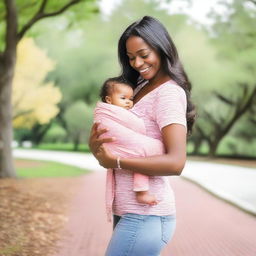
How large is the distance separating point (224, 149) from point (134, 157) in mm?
40717

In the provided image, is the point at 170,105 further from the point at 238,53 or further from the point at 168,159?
the point at 238,53

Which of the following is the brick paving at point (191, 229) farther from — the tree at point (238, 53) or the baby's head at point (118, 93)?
the tree at point (238, 53)

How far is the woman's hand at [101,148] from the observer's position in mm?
2267

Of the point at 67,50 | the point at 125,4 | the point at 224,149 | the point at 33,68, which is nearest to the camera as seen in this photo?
the point at 33,68

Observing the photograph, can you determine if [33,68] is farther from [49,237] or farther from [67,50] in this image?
[49,237]

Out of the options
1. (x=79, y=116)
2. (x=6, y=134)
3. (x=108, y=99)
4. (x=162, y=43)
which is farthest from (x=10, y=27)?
(x=79, y=116)

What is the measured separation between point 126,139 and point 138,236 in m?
0.41

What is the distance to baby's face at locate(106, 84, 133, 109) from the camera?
96.2 inches

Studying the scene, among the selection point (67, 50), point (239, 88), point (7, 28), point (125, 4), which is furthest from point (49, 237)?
point (67, 50)

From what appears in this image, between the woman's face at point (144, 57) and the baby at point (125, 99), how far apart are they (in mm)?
138

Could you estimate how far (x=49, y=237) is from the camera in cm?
762

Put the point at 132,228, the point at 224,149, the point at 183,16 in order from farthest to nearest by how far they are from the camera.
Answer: the point at 224,149 → the point at 183,16 → the point at 132,228

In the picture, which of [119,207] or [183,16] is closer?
[119,207]

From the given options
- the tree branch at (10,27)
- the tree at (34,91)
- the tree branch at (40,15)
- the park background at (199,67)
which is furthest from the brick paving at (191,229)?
the tree at (34,91)
